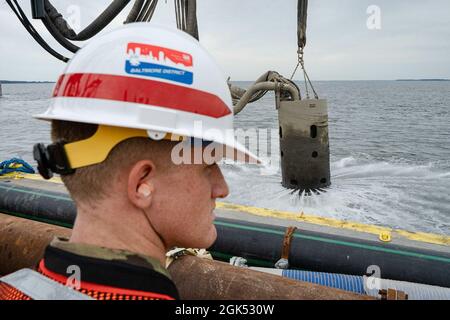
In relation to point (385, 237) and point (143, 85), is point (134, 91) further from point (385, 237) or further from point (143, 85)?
point (385, 237)

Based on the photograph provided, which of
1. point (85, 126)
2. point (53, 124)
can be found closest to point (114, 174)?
point (85, 126)

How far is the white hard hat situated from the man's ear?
0.31ft

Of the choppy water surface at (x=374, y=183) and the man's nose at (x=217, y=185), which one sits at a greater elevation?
the man's nose at (x=217, y=185)

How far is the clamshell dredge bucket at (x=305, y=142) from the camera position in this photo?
32.4ft

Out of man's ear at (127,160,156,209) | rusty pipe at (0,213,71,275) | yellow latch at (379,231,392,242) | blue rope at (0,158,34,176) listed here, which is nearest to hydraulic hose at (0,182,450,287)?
yellow latch at (379,231,392,242)

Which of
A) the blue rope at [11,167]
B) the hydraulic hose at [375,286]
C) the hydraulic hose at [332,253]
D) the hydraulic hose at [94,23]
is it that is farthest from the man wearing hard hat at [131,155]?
the blue rope at [11,167]

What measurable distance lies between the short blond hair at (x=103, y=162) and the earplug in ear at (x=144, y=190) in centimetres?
7

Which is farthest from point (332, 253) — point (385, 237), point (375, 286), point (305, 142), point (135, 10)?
point (305, 142)

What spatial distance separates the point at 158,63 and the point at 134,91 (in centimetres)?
11

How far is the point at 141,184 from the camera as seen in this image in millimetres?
1111

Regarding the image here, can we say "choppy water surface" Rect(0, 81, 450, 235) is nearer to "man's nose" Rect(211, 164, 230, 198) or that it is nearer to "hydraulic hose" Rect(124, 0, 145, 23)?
"hydraulic hose" Rect(124, 0, 145, 23)

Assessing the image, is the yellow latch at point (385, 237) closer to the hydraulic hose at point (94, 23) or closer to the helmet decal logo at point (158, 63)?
the helmet decal logo at point (158, 63)

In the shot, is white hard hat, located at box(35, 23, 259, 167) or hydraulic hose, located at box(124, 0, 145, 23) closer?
white hard hat, located at box(35, 23, 259, 167)

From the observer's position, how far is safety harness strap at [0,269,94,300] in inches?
36.6
